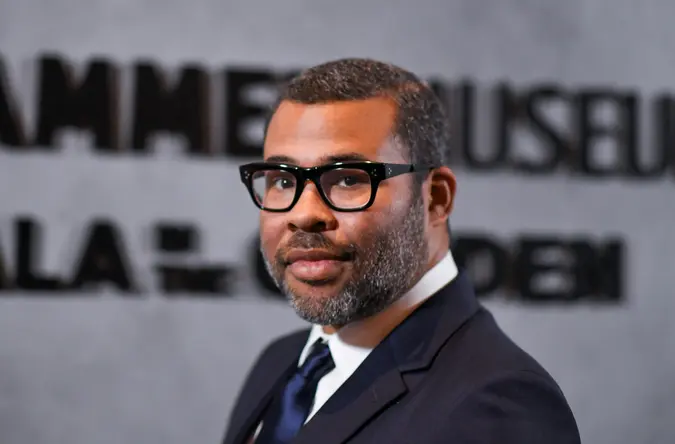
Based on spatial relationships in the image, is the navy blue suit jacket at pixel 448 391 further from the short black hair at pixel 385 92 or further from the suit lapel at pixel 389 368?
the short black hair at pixel 385 92

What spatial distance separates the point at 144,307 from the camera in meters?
2.23

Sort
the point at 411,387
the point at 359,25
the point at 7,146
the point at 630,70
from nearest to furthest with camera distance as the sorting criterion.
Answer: the point at 411,387 → the point at 7,146 → the point at 359,25 → the point at 630,70

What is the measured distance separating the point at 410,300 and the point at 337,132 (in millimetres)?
270

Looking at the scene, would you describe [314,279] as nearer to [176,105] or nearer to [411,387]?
[411,387]

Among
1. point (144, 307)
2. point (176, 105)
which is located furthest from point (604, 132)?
point (144, 307)

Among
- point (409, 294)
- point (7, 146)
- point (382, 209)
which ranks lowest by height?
point (409, 294)

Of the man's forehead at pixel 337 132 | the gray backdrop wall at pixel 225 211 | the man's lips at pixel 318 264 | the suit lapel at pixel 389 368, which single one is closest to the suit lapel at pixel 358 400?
the suit lapel at pixel 389 368

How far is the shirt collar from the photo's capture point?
3.58 feet

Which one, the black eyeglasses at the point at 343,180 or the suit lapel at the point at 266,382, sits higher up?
the black eyeglasses at the point at 343,180

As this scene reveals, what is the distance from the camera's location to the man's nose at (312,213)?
99 centimetres

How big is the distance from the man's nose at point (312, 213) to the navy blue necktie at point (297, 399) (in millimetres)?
223

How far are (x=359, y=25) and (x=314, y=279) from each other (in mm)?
1517

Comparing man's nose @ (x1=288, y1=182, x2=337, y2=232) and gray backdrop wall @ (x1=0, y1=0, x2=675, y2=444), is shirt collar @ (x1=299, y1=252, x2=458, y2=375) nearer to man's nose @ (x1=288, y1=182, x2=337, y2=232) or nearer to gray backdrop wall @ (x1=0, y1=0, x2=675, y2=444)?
man's nose @ (x1=288, y1=182, x2=337, y2=232)

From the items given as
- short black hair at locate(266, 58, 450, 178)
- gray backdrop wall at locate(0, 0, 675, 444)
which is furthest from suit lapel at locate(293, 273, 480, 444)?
gray backdrop wall at locate(0, 0, 675, 444)
